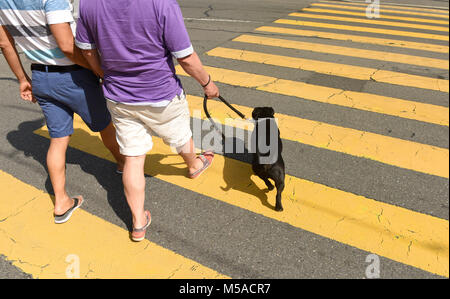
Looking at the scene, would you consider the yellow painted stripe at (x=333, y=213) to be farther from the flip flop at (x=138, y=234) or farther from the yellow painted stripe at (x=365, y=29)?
the yellow painted stripe at (x=365, y=29)

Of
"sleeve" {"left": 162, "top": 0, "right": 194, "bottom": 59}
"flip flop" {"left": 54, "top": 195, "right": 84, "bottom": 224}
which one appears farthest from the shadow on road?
"sleeve" {"left": 162, "top": 0, "right": 194, "bottom": 59}

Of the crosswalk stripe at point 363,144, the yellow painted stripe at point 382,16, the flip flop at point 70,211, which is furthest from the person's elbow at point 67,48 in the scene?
the yellow painted stripe at point 382,16

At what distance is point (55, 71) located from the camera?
91.9 inches

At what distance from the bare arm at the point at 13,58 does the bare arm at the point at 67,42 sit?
0.46 meters

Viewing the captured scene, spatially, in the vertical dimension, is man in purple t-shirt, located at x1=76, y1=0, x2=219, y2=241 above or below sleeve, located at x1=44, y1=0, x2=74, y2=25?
below

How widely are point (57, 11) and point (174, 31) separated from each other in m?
0.77

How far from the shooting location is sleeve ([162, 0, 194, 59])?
1866 mm

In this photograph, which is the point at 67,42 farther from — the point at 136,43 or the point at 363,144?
the point at 363,144

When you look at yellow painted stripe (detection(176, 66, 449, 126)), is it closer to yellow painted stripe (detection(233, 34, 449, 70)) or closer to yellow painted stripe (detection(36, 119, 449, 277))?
yellow painted stripe (detection(233, 34, 449, 70))

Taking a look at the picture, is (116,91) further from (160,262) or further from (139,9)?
(160,262)

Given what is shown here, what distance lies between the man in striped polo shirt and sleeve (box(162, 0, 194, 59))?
0.59 meters

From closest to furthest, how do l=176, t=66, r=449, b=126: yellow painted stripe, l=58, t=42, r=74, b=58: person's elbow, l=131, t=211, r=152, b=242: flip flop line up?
l=58, t=42, r=74, b=58: person's elbow, l=131, t=211, r=152, b=242: flip flop, l=176, t=66, r=449, b=126: yellow painted stripe

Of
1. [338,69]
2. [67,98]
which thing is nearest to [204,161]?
[67,98]

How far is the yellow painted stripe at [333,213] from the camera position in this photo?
8.14 ft
